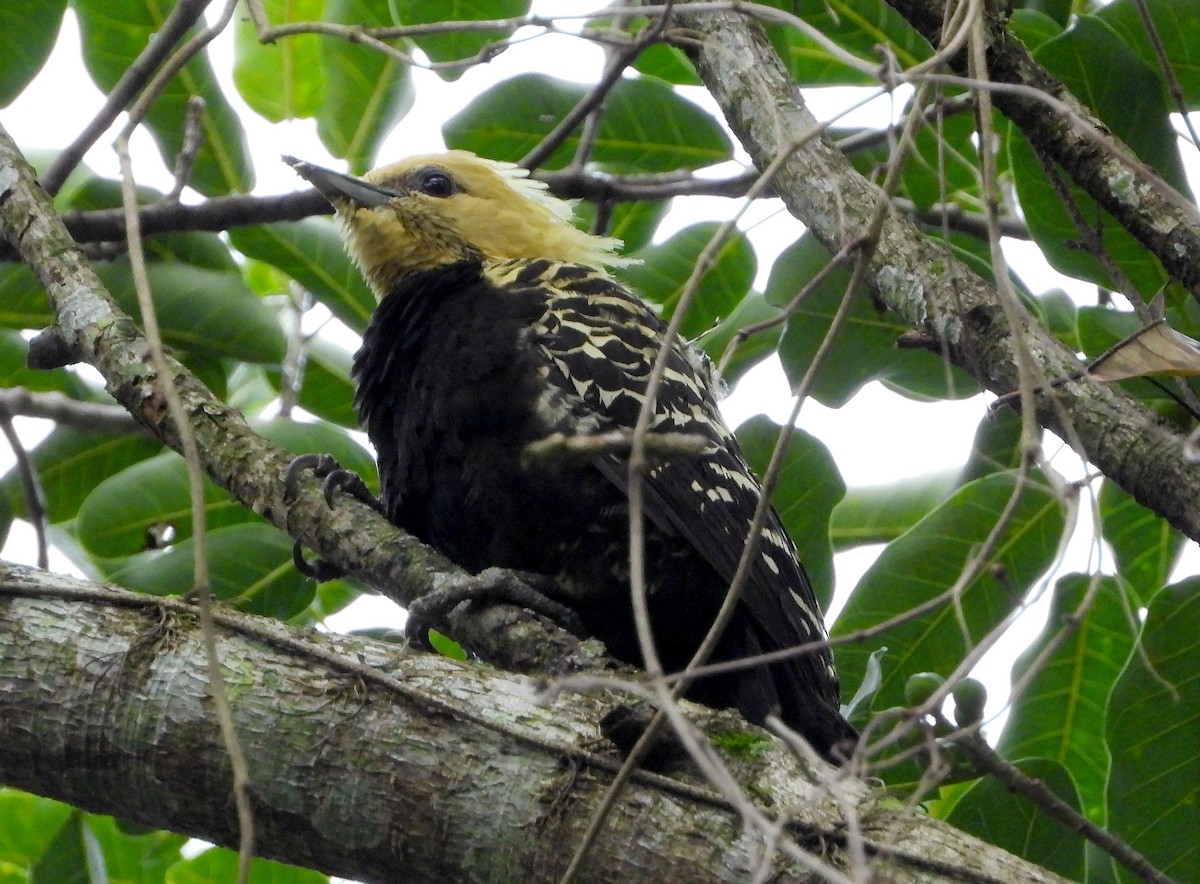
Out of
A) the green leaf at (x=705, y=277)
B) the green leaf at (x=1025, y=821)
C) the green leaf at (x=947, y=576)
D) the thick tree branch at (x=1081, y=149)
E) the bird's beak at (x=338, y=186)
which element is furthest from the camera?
the bird's beak at (x=338, y=186)

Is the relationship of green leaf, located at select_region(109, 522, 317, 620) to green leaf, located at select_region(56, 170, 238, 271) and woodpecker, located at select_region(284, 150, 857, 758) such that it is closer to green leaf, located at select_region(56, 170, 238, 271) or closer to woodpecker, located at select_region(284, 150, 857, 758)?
woodpecker, located at select_region(284, 150, 857, 758)

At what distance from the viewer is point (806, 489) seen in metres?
3.64

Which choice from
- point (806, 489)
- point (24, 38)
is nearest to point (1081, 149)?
point (806, 489)

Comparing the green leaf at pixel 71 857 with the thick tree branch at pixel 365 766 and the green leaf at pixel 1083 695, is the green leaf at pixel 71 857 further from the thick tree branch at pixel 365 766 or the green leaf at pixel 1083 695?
the green leaf at pixel 1083 695

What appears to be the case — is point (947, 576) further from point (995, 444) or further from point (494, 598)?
point (494, 598)

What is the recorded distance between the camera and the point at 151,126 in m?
3.86

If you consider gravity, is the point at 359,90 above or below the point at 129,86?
above

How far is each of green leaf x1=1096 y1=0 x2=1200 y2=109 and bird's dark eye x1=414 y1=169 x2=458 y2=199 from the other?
203 cm

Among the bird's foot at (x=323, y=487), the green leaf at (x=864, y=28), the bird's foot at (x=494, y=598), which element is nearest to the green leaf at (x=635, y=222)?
the green leaf at (x=864, y=28)

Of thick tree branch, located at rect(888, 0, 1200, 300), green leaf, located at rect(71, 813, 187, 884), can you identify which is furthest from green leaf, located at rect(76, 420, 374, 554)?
thick tree branch, located at rect(888, 0, 1200, 300)

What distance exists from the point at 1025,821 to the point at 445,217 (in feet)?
8.09

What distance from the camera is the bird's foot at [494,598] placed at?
A: 9.90 ft

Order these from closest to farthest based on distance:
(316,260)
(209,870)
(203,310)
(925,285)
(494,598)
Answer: (925,285), (494,598), (203,310), (316,260), (209,870)

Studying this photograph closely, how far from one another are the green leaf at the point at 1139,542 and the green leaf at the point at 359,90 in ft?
7.30
